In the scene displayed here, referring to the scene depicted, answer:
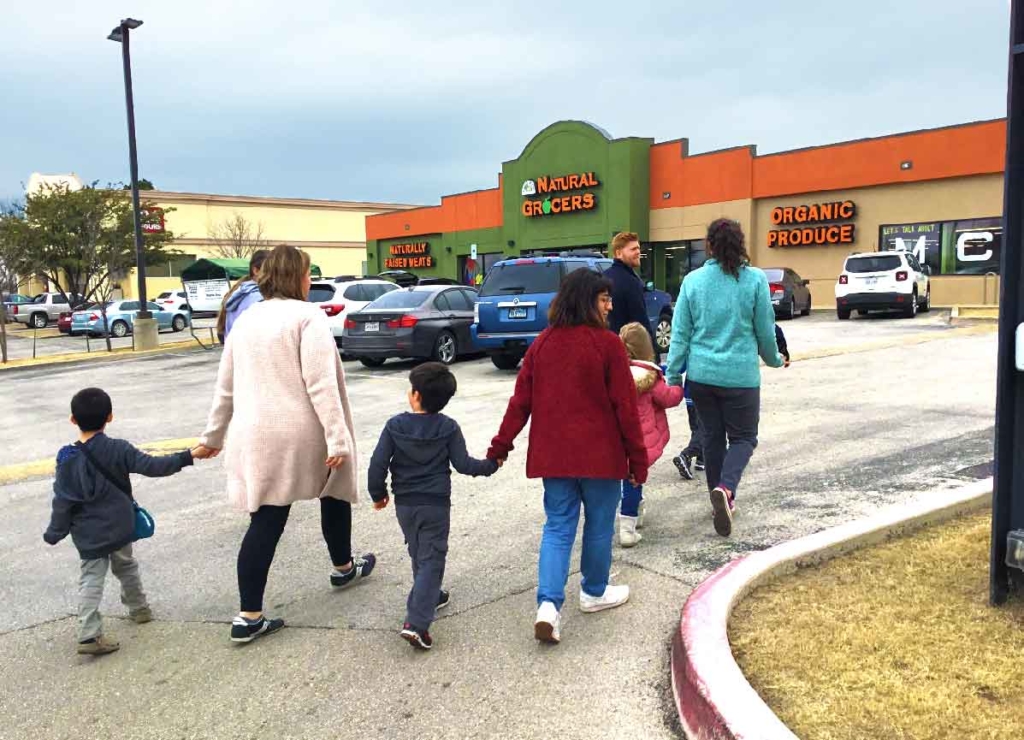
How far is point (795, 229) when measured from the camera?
29047 mm

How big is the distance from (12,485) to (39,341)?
2584cm

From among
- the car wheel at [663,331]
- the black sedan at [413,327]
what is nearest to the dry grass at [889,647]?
the car wheel at [663,331]

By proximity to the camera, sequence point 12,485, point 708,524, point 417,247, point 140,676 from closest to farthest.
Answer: point 140,676, point 708,524, point 12,485, point 417,247

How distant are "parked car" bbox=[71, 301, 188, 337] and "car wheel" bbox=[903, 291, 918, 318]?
2364 cm

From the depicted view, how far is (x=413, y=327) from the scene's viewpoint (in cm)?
1427

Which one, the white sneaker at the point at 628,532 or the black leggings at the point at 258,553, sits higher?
the black leggings at the point at 258,553

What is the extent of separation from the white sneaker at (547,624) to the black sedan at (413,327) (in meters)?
10.7

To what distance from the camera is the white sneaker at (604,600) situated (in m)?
4.10

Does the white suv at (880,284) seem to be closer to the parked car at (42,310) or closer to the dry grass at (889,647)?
the dry grass at (889,647)

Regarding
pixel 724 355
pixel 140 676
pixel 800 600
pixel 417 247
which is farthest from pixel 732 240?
pixel 417 247

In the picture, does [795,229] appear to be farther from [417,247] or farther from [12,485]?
[12,485]

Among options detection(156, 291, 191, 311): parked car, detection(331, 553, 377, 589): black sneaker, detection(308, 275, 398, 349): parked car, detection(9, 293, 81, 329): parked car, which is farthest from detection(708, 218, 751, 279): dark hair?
detection(9, 293, 81, 329): parked car

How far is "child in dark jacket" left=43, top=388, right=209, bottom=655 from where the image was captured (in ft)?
12.7

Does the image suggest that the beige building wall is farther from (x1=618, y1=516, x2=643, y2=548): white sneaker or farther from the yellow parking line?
(x1=618, y1=516, x2=643, y2=548): white sneaker
